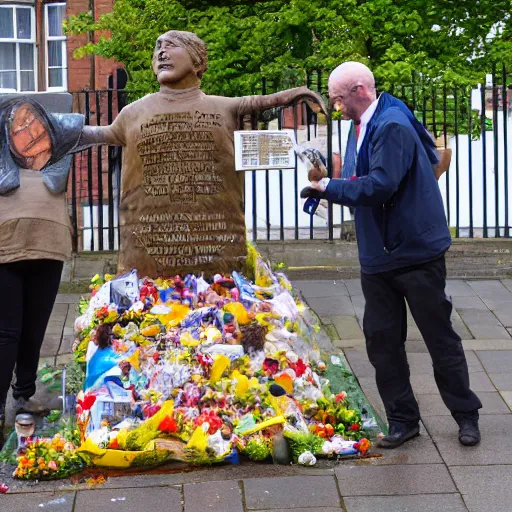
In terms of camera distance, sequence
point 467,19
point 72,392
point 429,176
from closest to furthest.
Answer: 1. point 429,176
2. point 72,392
3. point 467,19

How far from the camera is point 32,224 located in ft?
18.1

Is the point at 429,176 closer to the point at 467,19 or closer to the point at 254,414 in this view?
the point at 254,414

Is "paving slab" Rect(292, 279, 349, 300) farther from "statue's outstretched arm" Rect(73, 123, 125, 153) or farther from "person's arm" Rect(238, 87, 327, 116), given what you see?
"statue's outstretched arm" Rect(73, 123, 125, 153)

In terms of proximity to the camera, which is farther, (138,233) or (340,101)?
(138,233)

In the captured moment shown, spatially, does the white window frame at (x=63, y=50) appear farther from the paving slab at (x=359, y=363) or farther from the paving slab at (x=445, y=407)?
the paving slab at (x=445, y=407)

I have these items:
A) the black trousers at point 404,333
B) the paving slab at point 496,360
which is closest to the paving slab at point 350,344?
the paving slab at point 496,360

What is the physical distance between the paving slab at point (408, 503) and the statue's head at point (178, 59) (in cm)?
243

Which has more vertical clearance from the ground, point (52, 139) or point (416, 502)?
point (52, 139)

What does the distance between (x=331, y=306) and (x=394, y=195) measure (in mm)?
3569

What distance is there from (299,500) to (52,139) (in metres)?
2.34

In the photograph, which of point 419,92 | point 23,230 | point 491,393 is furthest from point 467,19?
point 23,230

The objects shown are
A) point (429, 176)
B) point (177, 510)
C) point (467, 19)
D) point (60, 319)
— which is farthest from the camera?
point (467, 19)

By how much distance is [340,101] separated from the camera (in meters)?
5.16

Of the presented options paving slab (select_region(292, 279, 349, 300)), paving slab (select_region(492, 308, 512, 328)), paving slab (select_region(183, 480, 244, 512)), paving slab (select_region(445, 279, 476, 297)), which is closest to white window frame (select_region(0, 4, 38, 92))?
paving slab (select_region(292, 279, 349, 300))
